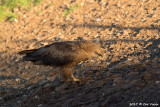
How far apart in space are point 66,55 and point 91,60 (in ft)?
5.67

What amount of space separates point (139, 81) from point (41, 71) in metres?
3.89

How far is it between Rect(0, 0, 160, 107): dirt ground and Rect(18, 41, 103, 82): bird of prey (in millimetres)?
467

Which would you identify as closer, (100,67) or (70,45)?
(70,45)

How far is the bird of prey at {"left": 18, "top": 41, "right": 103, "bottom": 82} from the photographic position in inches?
217

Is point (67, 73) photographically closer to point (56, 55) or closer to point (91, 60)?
point (56, 55)

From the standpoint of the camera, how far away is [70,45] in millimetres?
5707

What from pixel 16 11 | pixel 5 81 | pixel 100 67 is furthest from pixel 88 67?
pixel 16 11

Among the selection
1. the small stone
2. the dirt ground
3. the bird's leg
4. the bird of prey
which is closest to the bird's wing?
the bird of prey

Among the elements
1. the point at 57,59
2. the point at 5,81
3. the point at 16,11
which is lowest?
the point at 5,81

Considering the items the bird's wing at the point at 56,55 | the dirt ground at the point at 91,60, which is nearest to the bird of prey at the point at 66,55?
the bird's wing at the point at 56,55

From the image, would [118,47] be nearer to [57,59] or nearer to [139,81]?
[57,59]

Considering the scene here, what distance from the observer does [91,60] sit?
713 centimetres

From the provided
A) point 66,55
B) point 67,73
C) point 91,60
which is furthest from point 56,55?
point 91,60

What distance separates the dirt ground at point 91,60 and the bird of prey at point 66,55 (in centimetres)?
47
